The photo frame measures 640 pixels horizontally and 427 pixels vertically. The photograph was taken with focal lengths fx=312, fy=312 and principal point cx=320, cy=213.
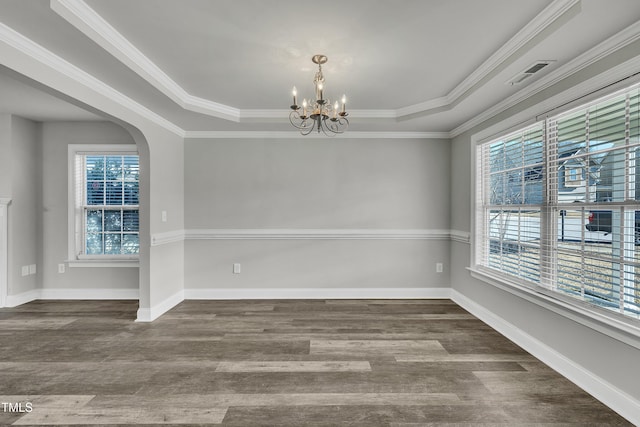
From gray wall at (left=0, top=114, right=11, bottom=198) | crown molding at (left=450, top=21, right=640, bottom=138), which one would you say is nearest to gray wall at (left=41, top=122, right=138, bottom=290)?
gray wall at (left=0, top=114, right=11, bottom=198)

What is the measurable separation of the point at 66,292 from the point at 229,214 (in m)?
2.54

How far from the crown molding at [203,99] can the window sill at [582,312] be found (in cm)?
193

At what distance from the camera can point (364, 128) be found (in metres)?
4.27

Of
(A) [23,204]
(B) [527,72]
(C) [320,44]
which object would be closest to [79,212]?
(A) [23,204]

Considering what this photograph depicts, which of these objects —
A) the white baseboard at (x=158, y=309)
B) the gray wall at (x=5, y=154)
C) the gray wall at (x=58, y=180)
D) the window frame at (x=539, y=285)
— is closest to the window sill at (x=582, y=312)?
the window frame at (x=539, y=285)

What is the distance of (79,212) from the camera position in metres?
4.42

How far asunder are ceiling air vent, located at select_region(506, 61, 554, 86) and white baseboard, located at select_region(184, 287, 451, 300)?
114 inches

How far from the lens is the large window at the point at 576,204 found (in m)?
2.01

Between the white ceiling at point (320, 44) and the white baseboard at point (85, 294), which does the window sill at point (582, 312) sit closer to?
the white ceiling at point (320, 44)

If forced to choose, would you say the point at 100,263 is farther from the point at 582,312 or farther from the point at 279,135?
the point at 582,312

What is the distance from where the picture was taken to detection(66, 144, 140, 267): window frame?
4375mm

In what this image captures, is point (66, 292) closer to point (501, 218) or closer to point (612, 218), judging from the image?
point (501, 218)

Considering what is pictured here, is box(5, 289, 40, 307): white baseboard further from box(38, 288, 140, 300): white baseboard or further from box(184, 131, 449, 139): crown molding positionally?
box(184, 131, 449, 139): crown molding

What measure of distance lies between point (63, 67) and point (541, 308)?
439 cm
